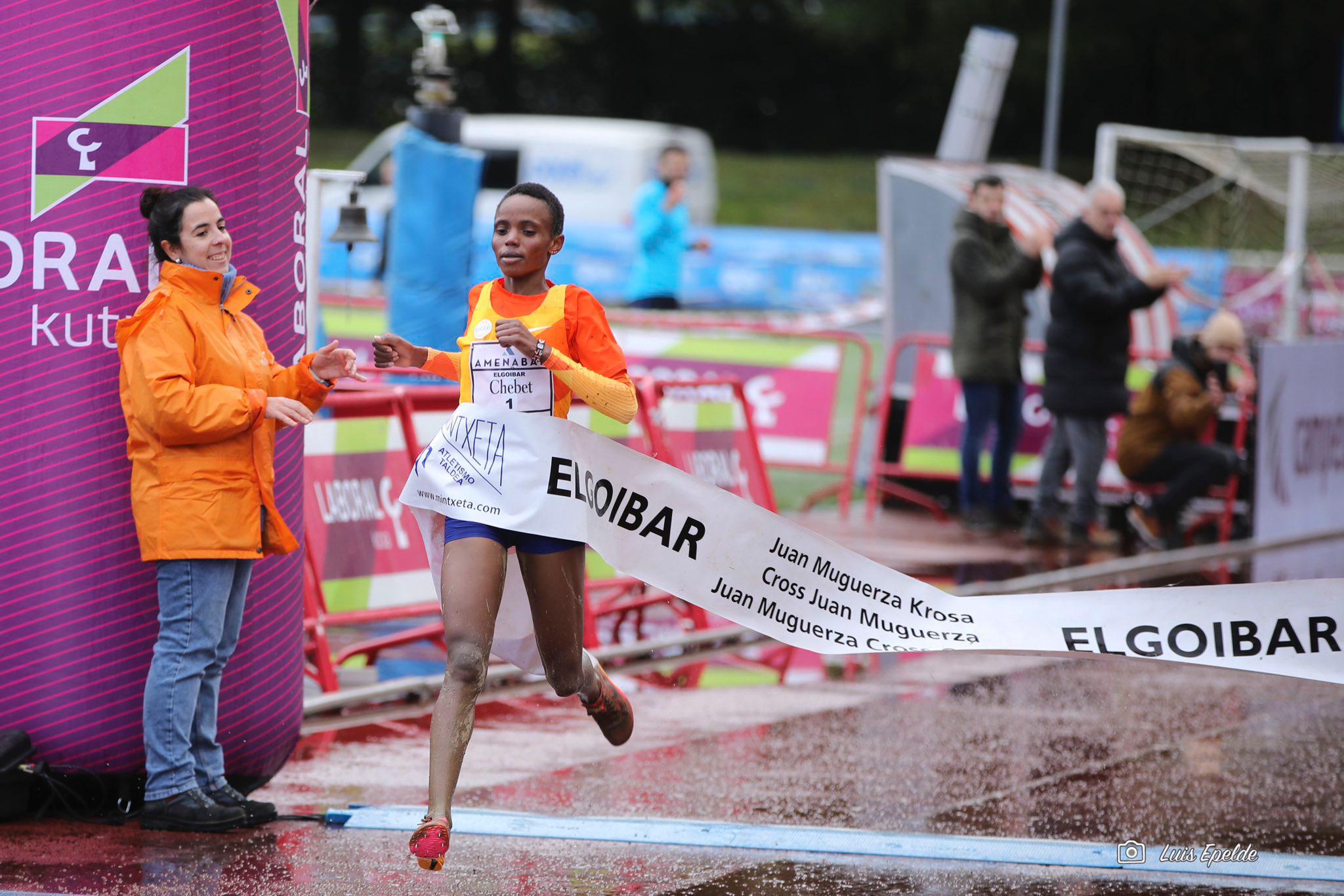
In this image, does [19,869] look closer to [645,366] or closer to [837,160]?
[645,366]

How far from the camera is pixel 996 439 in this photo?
510 inches

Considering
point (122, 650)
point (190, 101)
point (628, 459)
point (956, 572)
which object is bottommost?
point (956, 572)

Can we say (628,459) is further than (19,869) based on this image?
Yes

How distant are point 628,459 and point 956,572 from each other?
19.5ft

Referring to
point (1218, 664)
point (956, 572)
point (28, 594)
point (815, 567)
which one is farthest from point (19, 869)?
point (956, 572)

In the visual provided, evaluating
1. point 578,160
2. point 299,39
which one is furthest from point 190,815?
point 578,160

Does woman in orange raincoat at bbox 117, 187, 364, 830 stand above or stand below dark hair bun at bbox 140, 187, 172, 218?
below

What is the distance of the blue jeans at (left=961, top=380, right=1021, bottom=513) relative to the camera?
12617 millimetres

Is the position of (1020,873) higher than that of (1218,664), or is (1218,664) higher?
(1218,664)

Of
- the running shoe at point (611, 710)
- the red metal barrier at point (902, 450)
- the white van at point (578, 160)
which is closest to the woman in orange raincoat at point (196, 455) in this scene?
the running shoe at point (611, 710)

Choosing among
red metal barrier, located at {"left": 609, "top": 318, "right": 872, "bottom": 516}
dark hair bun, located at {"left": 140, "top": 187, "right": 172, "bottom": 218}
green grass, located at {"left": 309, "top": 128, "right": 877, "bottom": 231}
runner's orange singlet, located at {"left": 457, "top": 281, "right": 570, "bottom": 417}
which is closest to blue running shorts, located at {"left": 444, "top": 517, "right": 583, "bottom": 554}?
runner's orange singlet, located at {"left": 457, "top": 281, "right": 570, "bottom": 417}

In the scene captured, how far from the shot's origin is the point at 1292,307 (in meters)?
18.1

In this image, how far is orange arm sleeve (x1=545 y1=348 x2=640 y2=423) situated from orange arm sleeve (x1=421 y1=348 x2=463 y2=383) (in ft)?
1.41

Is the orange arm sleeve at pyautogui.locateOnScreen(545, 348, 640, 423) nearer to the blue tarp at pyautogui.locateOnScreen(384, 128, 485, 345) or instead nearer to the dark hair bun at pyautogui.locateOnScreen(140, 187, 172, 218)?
the dark hair bun at pyautogui.locateOnScreen(140, 187, 172, 218)
